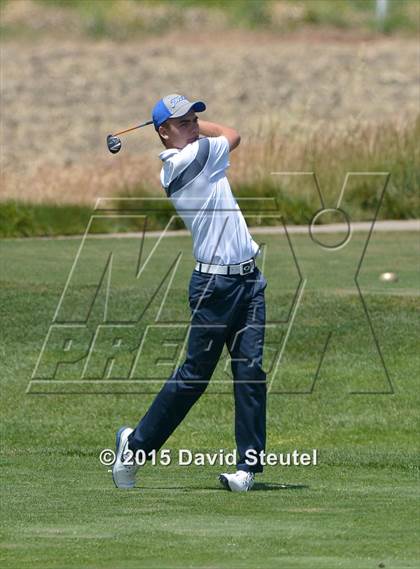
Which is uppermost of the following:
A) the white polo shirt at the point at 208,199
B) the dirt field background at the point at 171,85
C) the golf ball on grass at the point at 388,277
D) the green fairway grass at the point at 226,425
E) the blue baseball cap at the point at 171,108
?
the blue baseball cap at the point at 171,108

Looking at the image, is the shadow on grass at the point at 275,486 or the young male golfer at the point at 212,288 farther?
the shadow on grass at the point at 275,486

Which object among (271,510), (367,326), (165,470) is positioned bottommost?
(367,326)

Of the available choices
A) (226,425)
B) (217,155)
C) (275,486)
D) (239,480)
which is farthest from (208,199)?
(226,425)

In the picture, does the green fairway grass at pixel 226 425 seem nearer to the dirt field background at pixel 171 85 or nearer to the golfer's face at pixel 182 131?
the golfer's face at pixel 182 131

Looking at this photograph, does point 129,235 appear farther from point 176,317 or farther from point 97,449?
point 97,449

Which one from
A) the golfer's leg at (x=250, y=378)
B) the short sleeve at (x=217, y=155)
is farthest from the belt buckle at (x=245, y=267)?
the short sleeve at (x=217, y=155)

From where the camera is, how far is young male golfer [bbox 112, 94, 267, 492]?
8742 millimetres

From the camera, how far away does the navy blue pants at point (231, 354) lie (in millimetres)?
8820

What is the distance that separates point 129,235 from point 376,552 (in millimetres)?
14145

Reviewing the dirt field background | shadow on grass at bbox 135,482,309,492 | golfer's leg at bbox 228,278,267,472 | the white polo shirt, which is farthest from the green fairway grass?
the dirt field background

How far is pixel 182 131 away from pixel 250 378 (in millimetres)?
1247

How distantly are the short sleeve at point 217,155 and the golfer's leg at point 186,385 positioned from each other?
0.67 m

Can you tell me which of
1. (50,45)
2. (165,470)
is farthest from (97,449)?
(50,45)

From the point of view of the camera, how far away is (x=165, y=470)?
1017 centimetres
